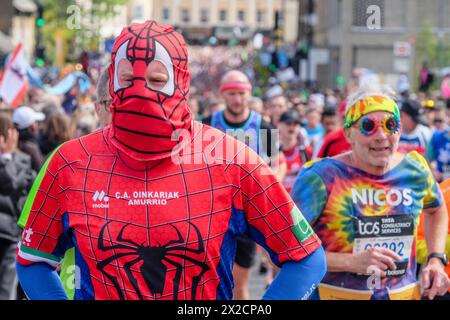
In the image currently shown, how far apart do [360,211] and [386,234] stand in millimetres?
170

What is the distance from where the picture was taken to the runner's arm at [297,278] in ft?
11.0

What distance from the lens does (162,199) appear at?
3.32m

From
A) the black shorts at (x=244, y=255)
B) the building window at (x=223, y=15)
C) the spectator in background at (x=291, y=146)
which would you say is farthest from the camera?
the building window at (x=223, y=15)

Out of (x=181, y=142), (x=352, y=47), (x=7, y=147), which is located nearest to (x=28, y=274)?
(x=181, y=142)

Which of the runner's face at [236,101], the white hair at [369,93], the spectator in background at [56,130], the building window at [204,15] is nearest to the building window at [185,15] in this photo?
the building window at [204,15]

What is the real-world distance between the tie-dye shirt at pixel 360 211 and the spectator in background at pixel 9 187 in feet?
12.0

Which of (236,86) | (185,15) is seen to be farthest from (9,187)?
(185,15)

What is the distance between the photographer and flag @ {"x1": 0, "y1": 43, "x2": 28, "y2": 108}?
14.1m

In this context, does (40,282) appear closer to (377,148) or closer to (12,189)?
(377,148)

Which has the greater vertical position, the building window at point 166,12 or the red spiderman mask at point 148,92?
the red spiderman mask at point 148,92

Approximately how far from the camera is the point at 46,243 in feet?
11.6

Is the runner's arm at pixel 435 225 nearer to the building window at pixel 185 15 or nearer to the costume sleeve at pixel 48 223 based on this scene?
the costume sleeve at pixel 48 223

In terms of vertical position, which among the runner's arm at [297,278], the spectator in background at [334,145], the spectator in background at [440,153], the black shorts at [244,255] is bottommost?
the black shorts at [244,255]
